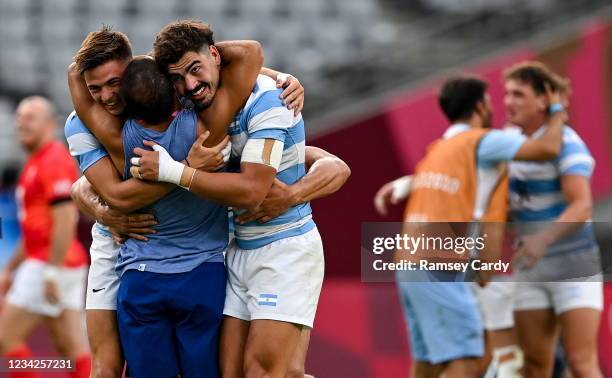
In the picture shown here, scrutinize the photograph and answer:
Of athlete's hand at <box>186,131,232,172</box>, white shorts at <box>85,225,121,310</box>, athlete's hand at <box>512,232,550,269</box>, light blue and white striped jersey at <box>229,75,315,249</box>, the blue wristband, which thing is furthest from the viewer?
the blue wristband

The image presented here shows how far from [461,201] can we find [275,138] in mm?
2383

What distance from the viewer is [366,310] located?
9094 mm

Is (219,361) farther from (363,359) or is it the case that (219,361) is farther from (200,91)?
(363,359)

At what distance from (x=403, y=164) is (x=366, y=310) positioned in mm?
2286

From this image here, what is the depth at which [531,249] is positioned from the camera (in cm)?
698

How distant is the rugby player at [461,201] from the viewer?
693 centimetres

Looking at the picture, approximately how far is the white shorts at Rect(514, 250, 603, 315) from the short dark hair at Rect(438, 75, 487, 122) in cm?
113

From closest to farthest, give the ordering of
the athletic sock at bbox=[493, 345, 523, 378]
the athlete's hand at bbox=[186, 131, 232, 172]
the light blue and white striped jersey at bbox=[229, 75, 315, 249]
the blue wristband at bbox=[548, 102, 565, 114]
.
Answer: the athlete's hand at bbox=[186, 131, 232, 172]
the light blue and white striped jersey at bbox=[229, 75, 315, 249]
the blue wristband at bbox=[548, 102, 565, 114]
the athletic sock at bbox=[493, 345, 523, 378]

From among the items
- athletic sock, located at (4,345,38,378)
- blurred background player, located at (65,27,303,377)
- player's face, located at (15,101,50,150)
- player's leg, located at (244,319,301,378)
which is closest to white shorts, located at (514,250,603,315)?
player's leg, located at (244,319,301,378)

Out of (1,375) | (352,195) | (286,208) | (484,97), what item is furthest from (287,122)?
(352,195)

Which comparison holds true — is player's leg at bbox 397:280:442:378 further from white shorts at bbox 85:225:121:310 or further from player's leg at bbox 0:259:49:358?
player's leg at bbox 0:259:49:358

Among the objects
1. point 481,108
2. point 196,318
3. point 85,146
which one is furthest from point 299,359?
point 481,108

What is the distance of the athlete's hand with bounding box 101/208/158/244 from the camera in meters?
5.01

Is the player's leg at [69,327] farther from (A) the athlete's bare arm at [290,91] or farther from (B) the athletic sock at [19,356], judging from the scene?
(A) the athlete's bare arm at [290,91]
